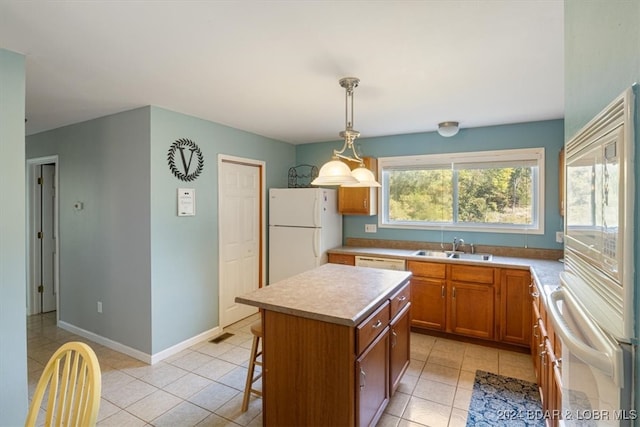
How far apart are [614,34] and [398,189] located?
3569 mm

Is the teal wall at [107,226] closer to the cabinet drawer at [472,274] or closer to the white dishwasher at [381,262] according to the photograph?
the white dishwasher at [381,262]

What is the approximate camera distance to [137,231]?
3.03 meters

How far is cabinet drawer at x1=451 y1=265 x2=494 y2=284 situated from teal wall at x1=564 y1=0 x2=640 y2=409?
7.25ft

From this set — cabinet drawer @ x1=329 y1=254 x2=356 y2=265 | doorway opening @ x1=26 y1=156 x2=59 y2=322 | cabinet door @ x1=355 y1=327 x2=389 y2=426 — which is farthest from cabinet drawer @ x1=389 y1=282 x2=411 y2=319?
doorway opening @ x1=26 y1=156 x2=59 y2=322

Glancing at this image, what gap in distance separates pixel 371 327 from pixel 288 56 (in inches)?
67.5

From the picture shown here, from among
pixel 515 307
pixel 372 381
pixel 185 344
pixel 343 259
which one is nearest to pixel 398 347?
pixel 372 381

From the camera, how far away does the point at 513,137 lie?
3.63 metres

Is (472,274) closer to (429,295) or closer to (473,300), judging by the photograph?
(473,300)

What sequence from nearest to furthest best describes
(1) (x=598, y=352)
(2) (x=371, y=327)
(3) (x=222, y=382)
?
(1) (x=598, y=352), (2) (x=371, y=327), (3) (x=222, y=382)

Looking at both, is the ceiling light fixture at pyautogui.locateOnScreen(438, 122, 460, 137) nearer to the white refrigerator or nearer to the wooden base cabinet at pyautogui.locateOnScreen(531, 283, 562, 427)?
the white refrigerator

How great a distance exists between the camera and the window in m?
3.60

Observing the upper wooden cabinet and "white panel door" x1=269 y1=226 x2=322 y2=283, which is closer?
"white panel door" x1=269 y1=226 x2=322 y2=283

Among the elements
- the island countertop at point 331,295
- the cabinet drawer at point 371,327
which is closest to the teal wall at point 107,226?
the island countertop at point 331,295

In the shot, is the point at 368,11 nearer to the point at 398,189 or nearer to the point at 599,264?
the point at 599,264
